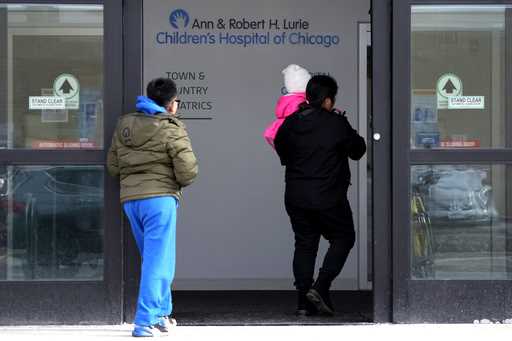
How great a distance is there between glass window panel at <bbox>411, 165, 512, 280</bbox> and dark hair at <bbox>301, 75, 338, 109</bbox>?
0.96m

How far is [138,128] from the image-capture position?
21.6 feet

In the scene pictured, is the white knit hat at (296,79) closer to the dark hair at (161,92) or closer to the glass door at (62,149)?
the dark hair at (161,92)

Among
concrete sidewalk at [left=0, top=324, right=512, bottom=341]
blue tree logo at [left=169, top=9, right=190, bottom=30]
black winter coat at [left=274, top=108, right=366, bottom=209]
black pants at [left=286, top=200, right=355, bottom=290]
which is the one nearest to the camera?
concrete sidewalk at [left=0, top=324, right=512, bottom=341]

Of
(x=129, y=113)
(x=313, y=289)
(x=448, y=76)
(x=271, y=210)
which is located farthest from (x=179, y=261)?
(x=448, y=76)

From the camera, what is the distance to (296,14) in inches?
354

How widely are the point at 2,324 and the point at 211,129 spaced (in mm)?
2774

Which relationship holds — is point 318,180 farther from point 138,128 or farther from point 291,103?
point 138,128

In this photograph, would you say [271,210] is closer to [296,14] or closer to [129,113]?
[296,14]

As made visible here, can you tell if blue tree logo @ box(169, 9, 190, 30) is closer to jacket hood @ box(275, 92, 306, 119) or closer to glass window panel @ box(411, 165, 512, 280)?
jacket hood @ box(275, 92, 306, 119)

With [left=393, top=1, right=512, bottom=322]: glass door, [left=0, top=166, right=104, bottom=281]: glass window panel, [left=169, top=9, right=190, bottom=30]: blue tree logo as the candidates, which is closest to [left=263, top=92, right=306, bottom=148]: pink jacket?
[left=393, top=1, right=512, bottom=322]: glass door

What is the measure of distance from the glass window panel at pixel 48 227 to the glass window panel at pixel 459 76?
2.17 meters

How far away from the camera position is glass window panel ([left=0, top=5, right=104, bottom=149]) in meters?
6.95

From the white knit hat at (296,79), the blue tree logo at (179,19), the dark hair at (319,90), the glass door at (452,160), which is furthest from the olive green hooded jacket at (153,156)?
the blue tree logo at (179,19)

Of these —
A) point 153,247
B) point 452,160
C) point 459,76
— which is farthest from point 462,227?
point 153,247
